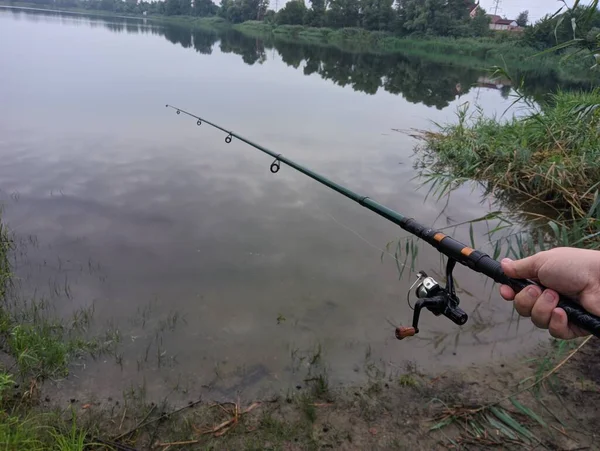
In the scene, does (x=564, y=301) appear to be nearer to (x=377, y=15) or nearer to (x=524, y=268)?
(x=524, y=268)

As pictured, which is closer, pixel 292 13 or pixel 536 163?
pixel 536 163

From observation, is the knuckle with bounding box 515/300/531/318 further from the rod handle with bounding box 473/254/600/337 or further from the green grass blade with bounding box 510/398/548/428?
the green grass blade with bounding box 510/398/548/428

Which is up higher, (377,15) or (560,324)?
(377,15)

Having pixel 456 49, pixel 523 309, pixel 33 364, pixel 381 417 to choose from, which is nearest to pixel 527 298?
pixel 523 309

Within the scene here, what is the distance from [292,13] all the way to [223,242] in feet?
211

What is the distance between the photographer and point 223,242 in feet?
17.1

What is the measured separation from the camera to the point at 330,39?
167 ft

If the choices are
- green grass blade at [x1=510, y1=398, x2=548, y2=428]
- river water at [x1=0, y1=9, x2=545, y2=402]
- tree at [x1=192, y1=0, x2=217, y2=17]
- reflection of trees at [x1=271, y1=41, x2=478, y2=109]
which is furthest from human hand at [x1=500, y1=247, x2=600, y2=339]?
tree at [x1=192, y1=0, x2=217, y2=17]

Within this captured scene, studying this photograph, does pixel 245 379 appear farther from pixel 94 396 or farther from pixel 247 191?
pixel 247 191

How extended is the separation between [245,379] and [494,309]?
8.37 feet

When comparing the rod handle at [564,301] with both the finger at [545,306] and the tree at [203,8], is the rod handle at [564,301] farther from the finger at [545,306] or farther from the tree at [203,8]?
the tree at [203,8]

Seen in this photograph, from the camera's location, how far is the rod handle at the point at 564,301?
47.6 inches

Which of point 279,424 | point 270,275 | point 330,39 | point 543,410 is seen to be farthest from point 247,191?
point 330,39

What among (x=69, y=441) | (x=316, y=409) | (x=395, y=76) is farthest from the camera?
(x=395, y=76)
